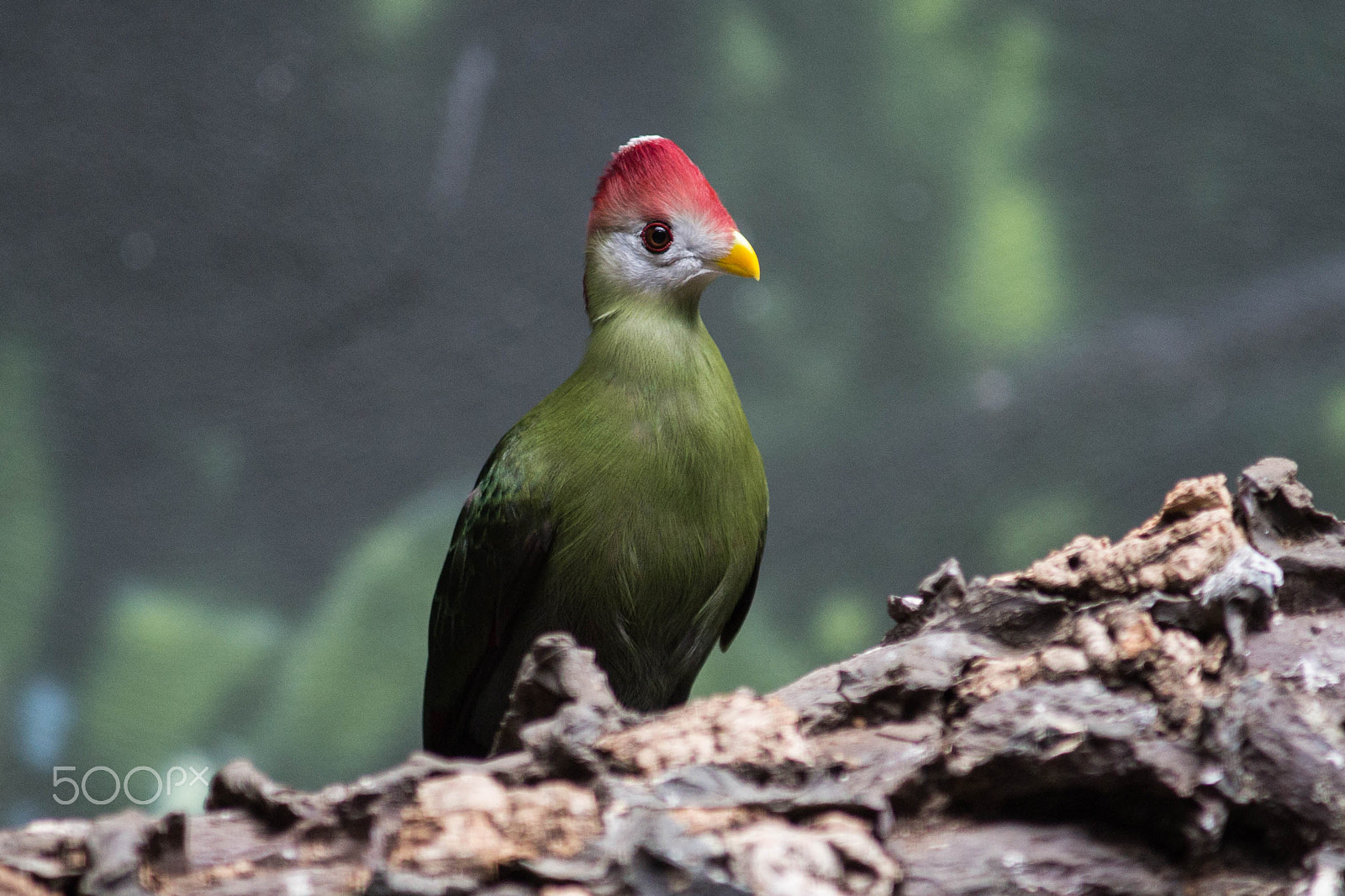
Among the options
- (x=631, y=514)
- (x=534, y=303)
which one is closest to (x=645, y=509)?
(x=631, y=514)

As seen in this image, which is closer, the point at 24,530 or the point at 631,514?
the point at 631,514

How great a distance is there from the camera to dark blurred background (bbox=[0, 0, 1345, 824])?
433 centimetres

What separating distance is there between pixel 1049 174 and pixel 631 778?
3.64m

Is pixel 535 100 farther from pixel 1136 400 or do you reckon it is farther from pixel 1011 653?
pixel 1011 653

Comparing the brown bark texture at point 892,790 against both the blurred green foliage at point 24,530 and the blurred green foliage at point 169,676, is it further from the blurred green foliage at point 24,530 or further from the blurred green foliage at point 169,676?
the blurred green foliage at point 24,530

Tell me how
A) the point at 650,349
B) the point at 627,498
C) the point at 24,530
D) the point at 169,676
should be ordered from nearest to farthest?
1. the point at 627,498
2. the point at 650,349
3. the point at 24,530
4. the point at 169,676

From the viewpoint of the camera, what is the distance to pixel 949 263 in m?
4.52

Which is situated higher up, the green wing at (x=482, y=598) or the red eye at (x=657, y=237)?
→ the red eye at (x=657, y=237)

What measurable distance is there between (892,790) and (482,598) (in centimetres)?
128

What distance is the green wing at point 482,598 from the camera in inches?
100

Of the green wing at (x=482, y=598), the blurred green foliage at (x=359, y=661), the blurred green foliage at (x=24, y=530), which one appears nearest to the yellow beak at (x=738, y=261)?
the green wing at (x=482, y=598)

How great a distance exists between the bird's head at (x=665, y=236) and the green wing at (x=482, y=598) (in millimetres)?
470

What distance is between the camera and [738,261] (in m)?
2.69

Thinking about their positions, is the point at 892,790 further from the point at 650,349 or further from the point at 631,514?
the point at 650,349
